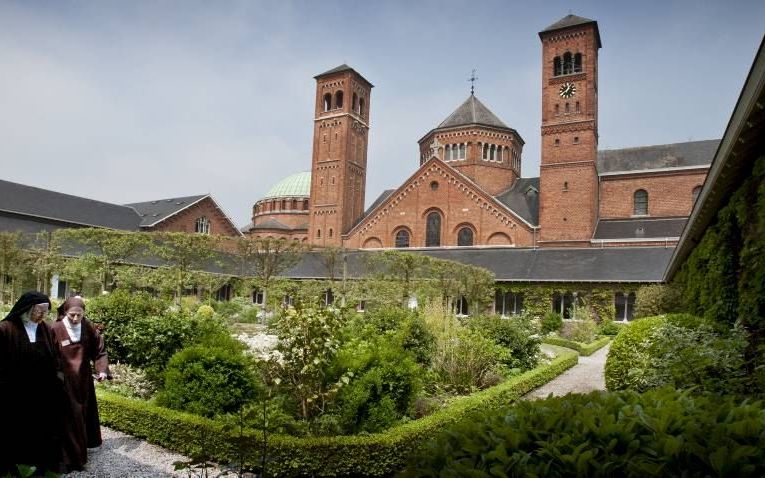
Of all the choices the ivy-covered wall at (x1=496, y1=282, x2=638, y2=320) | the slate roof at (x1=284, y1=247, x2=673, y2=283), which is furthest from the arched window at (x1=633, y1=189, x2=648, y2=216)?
the ivy-covered wall at (x1=496, y1=282, x2=638, y2=320)

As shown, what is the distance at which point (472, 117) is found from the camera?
4303 cm

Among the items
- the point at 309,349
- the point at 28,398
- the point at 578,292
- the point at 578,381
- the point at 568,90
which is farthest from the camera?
the point at 568,90

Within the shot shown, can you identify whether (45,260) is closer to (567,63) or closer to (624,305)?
(624,305)

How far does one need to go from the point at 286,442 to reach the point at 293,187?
53.9m

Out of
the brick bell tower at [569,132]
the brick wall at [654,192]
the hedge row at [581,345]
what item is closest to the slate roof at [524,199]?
the brick bell tower at [569,132]

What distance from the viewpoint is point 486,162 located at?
42562 mm

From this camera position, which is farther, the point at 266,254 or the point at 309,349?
the point at 266,254

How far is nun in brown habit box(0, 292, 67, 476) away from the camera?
484 centimetres

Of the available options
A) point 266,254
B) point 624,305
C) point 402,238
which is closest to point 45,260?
point 266,254

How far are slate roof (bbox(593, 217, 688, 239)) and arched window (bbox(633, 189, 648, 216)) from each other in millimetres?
1025

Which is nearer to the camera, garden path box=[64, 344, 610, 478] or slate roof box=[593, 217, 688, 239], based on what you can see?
garden path box=[64, 344, 610, 478]

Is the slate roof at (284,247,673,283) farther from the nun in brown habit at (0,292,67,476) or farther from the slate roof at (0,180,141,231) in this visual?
the nun in brown habit at (0,292,67,476)

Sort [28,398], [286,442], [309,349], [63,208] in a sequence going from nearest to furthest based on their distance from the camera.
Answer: [28,398], [286,442], [309,349], [63,208]

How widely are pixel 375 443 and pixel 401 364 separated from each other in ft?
4.29
